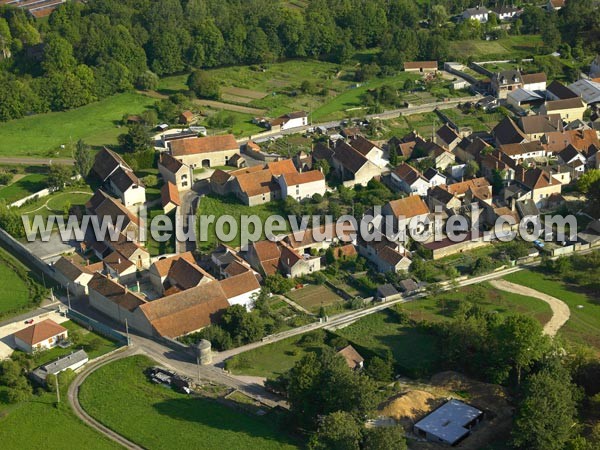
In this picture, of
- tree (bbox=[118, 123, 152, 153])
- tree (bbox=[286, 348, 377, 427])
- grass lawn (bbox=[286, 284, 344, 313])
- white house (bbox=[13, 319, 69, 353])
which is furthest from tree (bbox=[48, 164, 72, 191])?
tree (bbox=[286, 348, 377, 427])

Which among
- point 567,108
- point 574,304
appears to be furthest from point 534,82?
point 574,304

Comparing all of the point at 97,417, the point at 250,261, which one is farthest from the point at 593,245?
the point at 97,417

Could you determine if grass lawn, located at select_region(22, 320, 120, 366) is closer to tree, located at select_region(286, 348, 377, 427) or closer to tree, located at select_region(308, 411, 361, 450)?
tree, located at select_region(286, 348, 377, 427)

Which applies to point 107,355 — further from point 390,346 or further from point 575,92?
point 575,92

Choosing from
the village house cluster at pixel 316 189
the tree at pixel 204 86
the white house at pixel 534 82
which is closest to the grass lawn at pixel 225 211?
the village house cluster at pixel 316 189

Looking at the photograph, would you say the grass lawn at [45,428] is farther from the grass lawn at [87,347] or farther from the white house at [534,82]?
the white house at [534,82]
